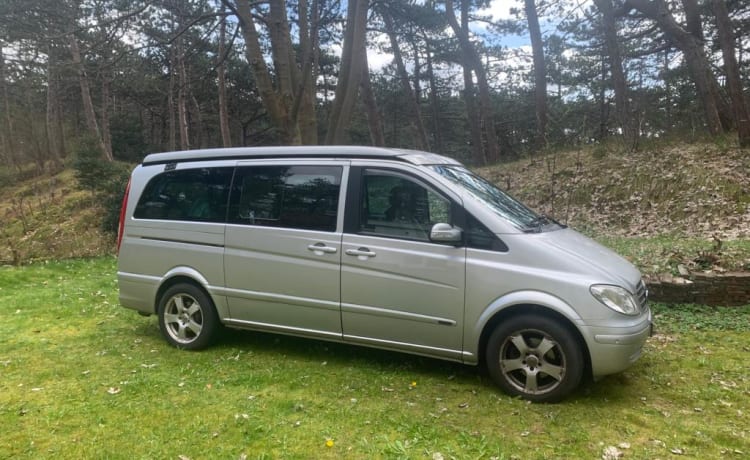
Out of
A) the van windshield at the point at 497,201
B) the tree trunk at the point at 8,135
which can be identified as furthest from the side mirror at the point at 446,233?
the tree trunk at the point at 8,135

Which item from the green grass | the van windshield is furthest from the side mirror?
the green grass

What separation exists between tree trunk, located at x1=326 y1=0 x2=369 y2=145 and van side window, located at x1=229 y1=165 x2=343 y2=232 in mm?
5042

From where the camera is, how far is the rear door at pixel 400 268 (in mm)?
4027

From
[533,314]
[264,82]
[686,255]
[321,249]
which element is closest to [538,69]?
[264,82]

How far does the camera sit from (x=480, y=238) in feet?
13.1

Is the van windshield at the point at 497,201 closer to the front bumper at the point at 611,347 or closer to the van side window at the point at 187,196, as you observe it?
the front bumper at the point at 611,347

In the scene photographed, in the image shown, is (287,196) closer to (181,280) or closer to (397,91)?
(181,280)

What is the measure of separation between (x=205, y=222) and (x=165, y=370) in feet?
4.76

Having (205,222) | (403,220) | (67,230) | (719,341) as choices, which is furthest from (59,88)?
(719,341)

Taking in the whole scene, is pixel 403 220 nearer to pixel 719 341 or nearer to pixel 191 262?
pixel 191 262

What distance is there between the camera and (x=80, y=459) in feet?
10.2

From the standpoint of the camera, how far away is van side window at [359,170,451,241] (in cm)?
416

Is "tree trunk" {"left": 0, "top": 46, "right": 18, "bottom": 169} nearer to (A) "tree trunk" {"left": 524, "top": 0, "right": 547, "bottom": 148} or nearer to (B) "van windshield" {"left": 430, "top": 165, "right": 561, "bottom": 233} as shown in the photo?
(A) "tree trunk" {"left": 524, "top": 0, "right": 547, "bottom": 148}

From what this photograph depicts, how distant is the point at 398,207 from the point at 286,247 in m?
1.12
